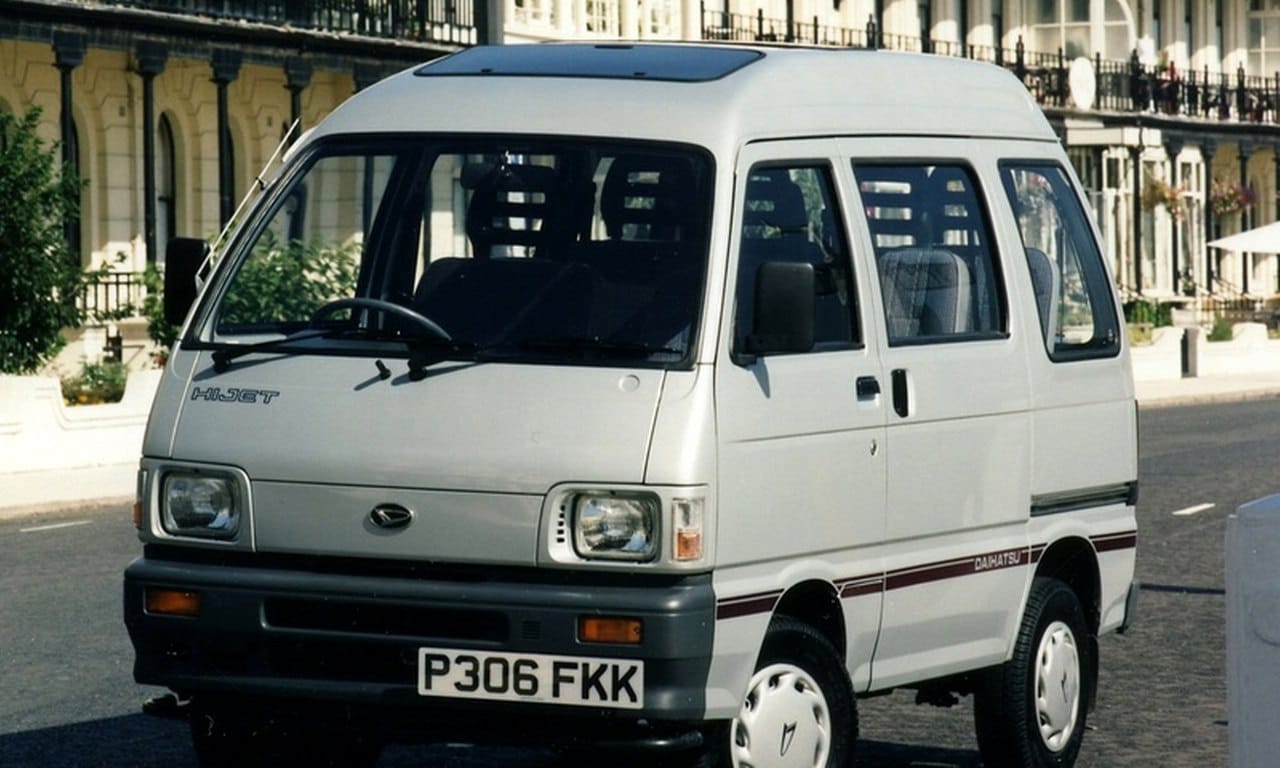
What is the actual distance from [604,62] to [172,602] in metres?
1.97

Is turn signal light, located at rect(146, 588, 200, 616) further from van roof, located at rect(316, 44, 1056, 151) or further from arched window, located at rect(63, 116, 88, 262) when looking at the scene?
arched window, located at rect(63, 116, 88, 262)

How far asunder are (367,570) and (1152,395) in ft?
114

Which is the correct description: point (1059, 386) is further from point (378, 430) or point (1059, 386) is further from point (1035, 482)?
point (378, 430)

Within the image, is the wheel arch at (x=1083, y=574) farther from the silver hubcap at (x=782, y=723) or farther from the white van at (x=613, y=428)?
the silver hubcap at (x=782, y=723)

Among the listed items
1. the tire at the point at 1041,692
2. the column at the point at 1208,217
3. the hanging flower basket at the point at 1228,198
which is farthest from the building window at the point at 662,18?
the tire at the point at 1041,692

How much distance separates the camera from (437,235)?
838 centimetres

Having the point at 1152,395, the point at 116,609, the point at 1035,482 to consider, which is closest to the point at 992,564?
the point at 1035,482

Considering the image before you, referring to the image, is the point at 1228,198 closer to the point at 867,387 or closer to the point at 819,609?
the point at 867,387

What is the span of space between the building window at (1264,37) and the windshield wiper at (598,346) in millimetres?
73594

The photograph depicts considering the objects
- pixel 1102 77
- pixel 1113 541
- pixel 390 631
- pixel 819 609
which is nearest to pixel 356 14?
pixel 1102 77

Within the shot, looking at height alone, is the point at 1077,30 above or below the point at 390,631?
above

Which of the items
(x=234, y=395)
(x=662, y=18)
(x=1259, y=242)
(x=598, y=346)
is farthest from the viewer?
(x=662, y=18)

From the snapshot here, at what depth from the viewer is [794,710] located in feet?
25.1

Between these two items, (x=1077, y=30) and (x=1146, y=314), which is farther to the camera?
(x=1077, y=30)
